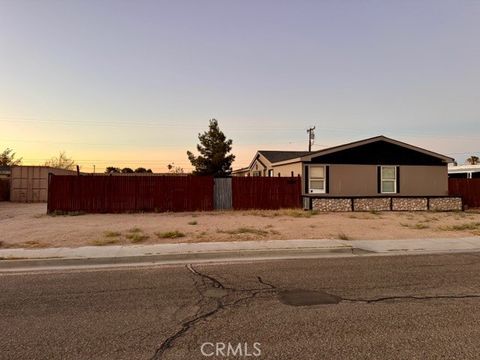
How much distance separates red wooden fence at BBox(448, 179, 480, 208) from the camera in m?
25.2

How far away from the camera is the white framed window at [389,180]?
947 inches

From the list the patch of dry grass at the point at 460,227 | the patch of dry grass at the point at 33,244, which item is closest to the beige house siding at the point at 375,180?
the patch of dry grass at the point at 460,227

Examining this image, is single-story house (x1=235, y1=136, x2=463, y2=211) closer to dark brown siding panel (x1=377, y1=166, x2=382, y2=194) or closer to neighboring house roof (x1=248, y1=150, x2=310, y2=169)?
dark brown siding panel (x1=377, y1=166, x2=382, y2=194)

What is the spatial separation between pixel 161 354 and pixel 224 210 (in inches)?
684

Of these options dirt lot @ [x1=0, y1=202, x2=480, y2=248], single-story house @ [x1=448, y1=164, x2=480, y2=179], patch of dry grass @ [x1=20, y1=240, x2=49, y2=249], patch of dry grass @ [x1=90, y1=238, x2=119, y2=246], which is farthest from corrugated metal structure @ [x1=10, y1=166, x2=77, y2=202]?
single-story house @ [x1=448, y1=164, x2=480, y2=179]

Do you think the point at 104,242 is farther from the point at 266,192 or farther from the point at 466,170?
the point at 466,170

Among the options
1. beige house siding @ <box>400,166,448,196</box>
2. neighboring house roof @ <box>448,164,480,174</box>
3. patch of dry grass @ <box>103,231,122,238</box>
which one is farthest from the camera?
neighboring house roof @ <box>448,164,480,174</box>

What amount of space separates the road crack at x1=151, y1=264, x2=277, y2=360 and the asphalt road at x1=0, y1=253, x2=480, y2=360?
0.05ft

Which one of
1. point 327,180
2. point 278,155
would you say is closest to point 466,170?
point 278,155

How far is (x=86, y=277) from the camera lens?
7324 mm

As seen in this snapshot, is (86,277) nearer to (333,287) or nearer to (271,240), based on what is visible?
(333,287)

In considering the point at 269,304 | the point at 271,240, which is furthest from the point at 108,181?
the point at 269,304

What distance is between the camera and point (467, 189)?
83.0 ft

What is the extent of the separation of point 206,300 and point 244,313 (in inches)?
32.5
